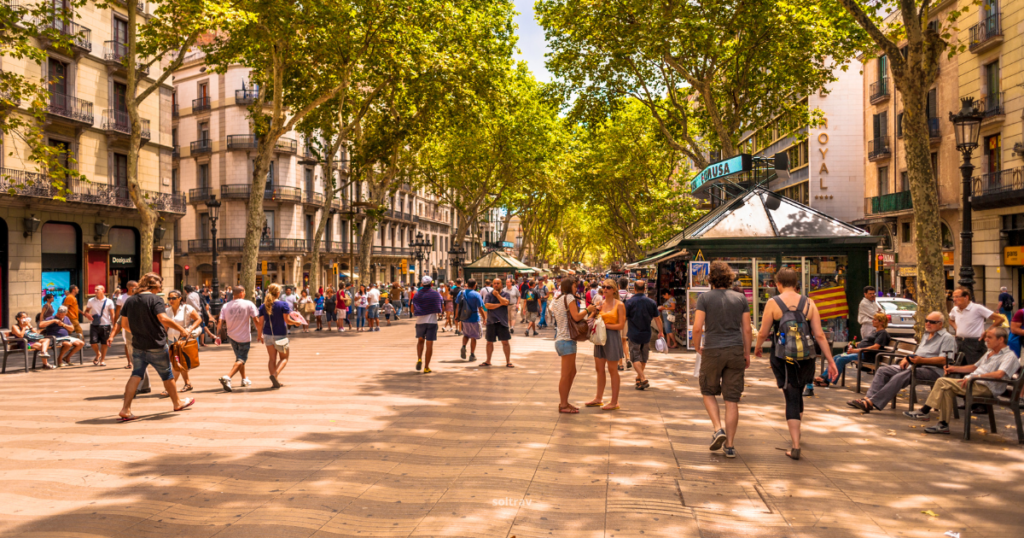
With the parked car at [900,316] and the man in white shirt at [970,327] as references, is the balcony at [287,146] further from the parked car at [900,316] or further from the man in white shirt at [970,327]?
the man in white shirt at [970,327]

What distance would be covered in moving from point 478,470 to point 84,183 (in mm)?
27635

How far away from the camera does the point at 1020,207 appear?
23656 mm

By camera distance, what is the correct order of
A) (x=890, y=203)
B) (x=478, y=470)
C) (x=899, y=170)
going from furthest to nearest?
(x=899, y=170), (x=890, y=203), (x=478, y=470)

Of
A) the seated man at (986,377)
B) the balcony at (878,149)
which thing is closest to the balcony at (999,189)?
the balcony at (878,149)

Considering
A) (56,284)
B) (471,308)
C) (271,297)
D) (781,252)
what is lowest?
(471,308)

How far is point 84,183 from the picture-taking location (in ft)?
88.4

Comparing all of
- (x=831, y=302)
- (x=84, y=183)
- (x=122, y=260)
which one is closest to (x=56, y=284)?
(x=122, y=260)

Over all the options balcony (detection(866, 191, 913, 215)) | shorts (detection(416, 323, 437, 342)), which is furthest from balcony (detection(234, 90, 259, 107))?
shorts (detection(416, 323, 437, 342))

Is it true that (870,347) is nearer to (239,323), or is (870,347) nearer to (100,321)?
(239,323)

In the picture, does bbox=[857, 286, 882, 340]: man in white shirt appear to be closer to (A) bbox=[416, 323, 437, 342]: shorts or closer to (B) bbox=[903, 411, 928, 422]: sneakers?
(B) bbox=[903, 411, 928, 422]: sneakers

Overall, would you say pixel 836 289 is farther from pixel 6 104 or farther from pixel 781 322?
pixel 6 104

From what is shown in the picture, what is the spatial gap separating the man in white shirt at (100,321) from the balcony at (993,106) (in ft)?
91.4

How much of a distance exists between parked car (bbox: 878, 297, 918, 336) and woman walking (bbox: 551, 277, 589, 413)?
1310 cm

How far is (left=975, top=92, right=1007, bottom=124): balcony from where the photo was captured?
2433 centimetres
